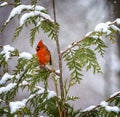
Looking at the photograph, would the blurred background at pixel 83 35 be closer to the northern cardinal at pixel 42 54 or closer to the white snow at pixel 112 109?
the white snow at pixel 112 109

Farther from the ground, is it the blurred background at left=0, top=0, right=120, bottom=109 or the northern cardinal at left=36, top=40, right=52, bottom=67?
the blurred background at left=0, top=0, right=120, bottom=109

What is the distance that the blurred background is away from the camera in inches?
195

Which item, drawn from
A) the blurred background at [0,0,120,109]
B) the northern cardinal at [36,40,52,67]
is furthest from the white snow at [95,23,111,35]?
the blurred background at [0,0,120,109]

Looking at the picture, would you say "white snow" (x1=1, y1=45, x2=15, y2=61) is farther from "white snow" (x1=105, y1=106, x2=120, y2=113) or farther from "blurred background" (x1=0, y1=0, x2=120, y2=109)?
"blurred background" (x1=0, y1=0, x2=120, y2=109)

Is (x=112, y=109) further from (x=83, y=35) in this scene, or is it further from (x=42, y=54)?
(x=83, y=35)

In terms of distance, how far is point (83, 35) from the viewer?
17.1 feet

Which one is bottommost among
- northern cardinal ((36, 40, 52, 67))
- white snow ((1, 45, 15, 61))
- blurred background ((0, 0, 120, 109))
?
northern cardinal ((36, 40, 52, 67))

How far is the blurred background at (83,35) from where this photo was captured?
4.96 metres

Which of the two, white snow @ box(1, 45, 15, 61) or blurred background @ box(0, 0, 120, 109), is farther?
blurred background @ box(0, 0, 120, 109)

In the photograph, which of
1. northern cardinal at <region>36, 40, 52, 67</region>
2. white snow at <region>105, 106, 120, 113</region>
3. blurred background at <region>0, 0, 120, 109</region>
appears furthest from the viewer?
blurred background at <region>0, 0, 120, 109</region>

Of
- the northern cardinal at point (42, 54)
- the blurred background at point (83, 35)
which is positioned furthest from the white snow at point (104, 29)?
the blurred background at point (83, 35)

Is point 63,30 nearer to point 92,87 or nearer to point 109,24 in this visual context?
point 92,87

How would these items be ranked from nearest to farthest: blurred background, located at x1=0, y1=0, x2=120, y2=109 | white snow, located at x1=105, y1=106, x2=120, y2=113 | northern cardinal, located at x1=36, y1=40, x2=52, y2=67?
northern cardinal, located at x1=36, y1=40, x2=52, y2=67 < white snow, located at x1=105, y1=106, x2=120, y2=113 < blurred background, located at x1=0, y1=0, x2=120, y2=109

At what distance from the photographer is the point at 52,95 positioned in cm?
112
